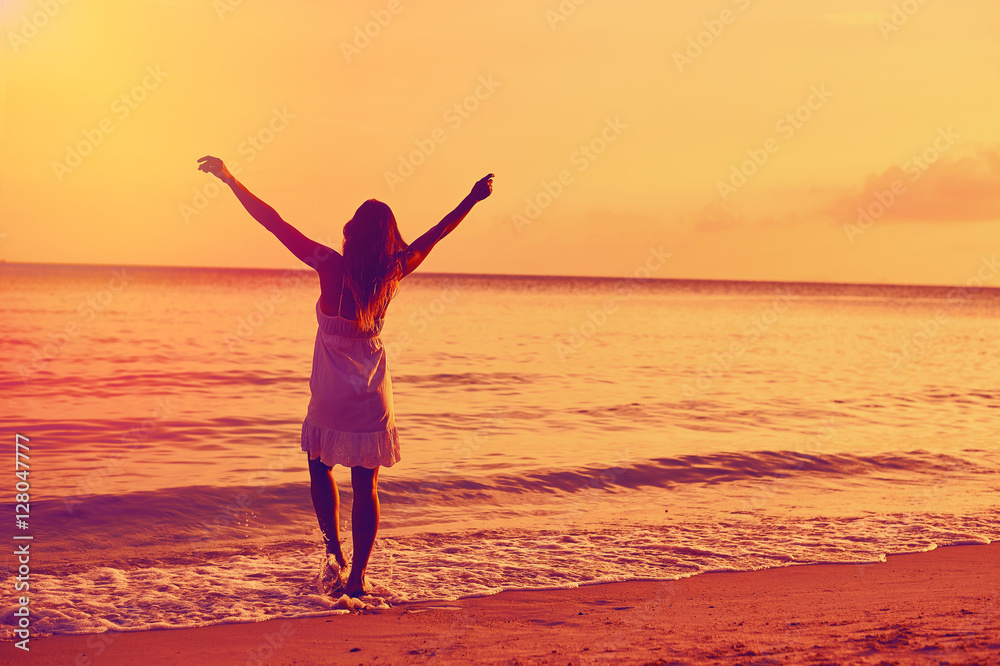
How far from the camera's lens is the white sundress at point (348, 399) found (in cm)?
418

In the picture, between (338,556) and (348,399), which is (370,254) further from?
(338,556)

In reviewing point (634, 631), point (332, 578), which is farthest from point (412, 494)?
point (634, 631)

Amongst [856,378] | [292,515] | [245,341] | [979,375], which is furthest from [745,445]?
[245,341]

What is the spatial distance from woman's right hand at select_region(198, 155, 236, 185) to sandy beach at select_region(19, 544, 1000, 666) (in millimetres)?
2287

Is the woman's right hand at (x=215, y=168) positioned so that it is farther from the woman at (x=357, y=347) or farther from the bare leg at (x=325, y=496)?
the bare leg at (x=325, y=496)

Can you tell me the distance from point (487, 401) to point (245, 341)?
1251 centimetres

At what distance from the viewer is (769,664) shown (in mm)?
3422

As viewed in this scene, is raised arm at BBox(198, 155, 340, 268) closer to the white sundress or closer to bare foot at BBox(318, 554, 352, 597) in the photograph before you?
the white sundress

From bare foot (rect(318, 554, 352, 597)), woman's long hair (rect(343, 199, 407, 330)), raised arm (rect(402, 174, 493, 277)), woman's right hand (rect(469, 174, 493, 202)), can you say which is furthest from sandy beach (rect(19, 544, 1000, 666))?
woman's right hand (rect(469, 174, 493, 202))

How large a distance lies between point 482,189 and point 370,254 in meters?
0.71

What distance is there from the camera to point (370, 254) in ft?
13.3

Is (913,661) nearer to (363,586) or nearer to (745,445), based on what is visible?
(363,586)

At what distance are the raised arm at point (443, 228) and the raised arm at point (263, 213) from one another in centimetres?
50

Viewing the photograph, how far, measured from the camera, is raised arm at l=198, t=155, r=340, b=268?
3.92m
